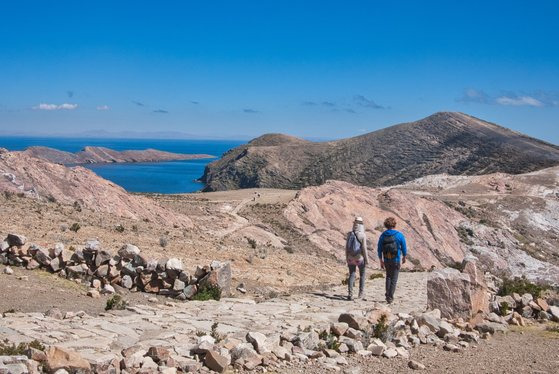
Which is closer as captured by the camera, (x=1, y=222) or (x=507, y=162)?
(x=1, y=222)

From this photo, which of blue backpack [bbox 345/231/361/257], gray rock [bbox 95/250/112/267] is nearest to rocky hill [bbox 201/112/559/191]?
blue backpack [bbox 345/231/361/257]

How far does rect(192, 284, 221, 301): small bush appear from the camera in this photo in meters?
12.2

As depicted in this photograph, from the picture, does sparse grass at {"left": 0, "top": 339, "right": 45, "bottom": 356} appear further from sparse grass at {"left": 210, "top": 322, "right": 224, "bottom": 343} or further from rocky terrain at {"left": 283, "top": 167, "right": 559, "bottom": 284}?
rocky terrain at {"left": 283, "top": 167, "right": 559, "bottom": 284}

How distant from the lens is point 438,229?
41.2 meters

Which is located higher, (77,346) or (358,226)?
(358,226)

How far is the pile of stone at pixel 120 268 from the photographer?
12453mm

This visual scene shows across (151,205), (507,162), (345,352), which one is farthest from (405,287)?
(507,162)

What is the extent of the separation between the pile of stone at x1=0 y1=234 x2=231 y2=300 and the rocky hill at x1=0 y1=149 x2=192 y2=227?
13.6m

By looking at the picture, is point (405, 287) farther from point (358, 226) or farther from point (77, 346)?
point (77, 346)

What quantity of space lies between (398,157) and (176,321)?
88911 mm

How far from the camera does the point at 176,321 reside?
9742 millimetres

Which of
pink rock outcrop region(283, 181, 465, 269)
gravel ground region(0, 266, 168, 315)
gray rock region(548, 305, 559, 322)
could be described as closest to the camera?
gravel ground region(0, 266, 168, 315)

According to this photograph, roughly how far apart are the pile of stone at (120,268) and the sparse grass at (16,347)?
4.97 meters

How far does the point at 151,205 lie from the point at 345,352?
23.3 metres
